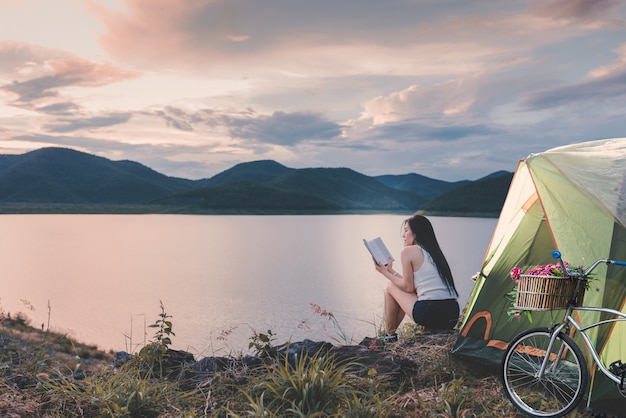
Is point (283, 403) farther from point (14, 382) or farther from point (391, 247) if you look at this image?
point (391, 247)

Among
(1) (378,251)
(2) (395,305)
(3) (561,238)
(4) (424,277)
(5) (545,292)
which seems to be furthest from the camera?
(2) (395,305)

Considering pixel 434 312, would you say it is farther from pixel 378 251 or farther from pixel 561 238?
pixel 561 238

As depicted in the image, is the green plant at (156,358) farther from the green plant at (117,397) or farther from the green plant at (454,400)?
the green plant at (454,400)

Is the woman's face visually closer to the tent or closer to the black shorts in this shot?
the black shorts

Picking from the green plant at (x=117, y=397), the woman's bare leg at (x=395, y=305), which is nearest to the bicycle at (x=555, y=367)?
the woman's bare leg at (x=395, y=305)

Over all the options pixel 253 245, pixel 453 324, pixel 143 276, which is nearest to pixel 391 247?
pixel 253 245

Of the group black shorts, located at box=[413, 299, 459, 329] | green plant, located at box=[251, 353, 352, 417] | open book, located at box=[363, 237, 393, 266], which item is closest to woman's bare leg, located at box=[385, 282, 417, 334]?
black shorts, located at box=[413, 299, 459, 329]

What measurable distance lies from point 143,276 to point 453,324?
51.9 m

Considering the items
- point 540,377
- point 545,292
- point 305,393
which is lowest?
point 305,393

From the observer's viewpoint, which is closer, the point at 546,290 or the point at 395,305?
the point at 546,290

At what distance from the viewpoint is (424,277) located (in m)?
8.07

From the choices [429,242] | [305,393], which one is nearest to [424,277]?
[429,242]

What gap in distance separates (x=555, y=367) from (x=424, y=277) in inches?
114

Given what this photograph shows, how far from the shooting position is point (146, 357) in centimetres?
703
